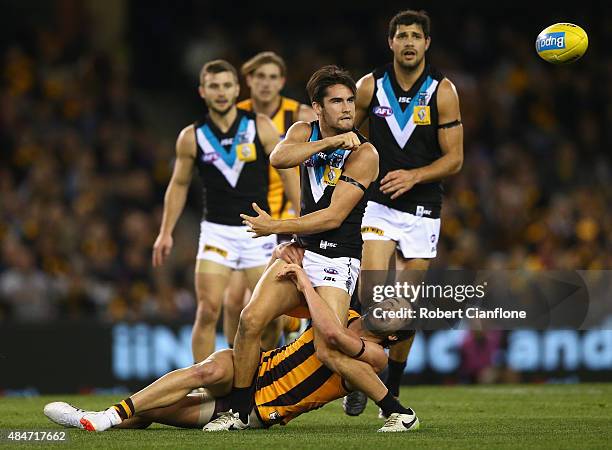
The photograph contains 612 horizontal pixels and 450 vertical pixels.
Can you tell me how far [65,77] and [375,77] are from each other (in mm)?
9306

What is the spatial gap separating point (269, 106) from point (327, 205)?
371cm

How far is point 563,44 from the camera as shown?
991cm

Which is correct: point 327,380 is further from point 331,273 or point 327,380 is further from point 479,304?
point 479,304

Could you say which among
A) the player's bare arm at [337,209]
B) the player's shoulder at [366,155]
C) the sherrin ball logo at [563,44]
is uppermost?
the sherrin ball logo at [563,44]

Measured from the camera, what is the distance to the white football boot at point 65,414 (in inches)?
323

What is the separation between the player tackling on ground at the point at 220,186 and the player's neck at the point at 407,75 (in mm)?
1485

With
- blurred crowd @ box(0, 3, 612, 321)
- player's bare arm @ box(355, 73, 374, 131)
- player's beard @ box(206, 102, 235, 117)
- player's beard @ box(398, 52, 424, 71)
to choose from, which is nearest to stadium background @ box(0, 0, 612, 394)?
blurred crowd @ box(0, 3, 612, 321)

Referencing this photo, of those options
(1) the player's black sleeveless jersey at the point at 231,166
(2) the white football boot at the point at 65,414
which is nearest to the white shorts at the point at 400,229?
(1) the player's black sleeveless jersey at the point at 231,166

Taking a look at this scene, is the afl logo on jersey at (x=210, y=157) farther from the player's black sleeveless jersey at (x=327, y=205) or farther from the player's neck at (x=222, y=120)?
the player's black sleeveless jersey at (x=327, y=205)

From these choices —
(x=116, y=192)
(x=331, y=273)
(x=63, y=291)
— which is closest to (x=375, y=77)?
(x=331, y=273)

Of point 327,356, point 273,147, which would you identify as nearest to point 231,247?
point 273,147

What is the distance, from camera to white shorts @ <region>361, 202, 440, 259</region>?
396 inches

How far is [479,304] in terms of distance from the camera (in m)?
11.6

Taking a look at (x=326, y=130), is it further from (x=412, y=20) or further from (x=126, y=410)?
(x=126, y=410)
